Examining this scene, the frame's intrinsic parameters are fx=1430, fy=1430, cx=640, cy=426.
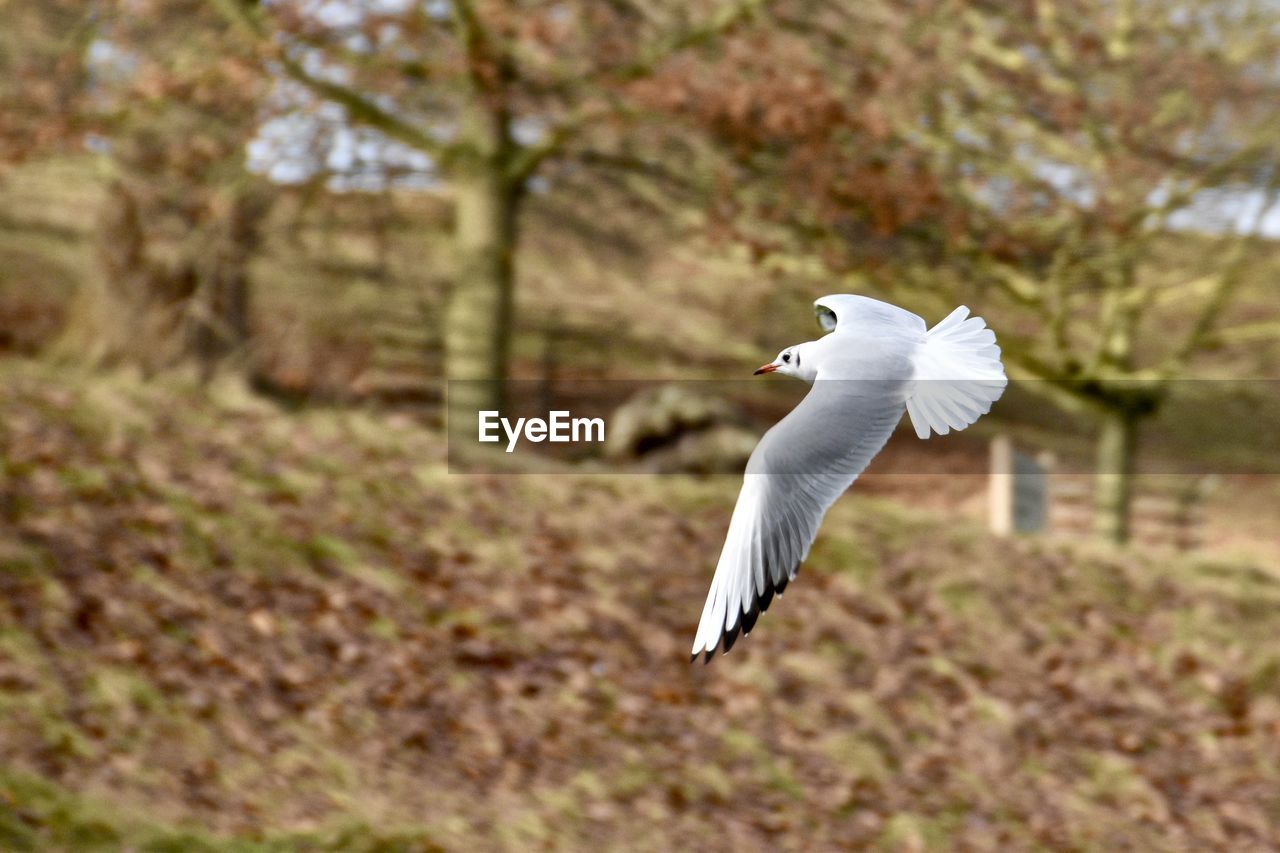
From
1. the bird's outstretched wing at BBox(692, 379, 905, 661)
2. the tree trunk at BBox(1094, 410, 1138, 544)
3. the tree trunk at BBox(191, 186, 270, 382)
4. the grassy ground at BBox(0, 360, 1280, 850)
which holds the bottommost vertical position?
the grassy ground at BBox(0, 360, 1280, 850)

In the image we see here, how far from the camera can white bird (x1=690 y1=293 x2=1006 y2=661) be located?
216cm

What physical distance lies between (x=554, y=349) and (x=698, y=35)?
552 cm

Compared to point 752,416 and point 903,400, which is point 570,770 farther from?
point 752,416

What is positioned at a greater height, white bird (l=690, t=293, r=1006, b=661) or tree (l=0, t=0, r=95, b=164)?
tree (l=0, t=0, r=95, b=164)

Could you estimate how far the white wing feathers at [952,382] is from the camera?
7.10 ft

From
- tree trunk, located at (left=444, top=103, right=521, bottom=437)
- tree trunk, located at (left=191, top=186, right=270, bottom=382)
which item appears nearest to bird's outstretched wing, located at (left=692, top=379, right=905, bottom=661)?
tree trunk, located at (left=444, top=103, right=521, bottom=437)

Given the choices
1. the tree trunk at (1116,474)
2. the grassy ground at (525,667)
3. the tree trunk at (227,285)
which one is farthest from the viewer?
the tree trunk at (1116,474)

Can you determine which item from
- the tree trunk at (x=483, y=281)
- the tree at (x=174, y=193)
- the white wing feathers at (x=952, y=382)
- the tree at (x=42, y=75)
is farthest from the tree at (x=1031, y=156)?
the white wing feathers at (x=952, y=382)

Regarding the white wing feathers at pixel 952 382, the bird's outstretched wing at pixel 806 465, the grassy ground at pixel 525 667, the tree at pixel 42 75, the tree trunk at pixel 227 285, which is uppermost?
the tree at pixel 42 75

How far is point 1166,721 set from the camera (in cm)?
770

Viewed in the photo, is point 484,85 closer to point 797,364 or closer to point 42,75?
point 42,75

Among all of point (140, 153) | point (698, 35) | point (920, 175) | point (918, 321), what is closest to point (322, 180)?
point (140, 153)

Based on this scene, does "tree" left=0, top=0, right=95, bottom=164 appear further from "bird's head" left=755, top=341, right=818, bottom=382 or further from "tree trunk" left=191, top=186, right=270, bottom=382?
"bird's head" left=755, top=341, right=818, bottom=382

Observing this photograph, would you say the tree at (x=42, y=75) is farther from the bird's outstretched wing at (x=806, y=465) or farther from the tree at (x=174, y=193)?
the bird's outstretched wing at (x=806, y=465)
